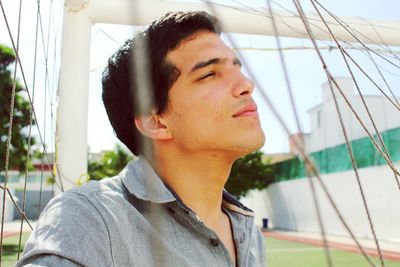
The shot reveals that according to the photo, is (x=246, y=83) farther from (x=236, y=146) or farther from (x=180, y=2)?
(x=180, y=2)

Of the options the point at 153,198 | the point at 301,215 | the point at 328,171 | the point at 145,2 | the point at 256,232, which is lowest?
the point at 301,215

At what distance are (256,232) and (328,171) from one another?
1267 centimetres

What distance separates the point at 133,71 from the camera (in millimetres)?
997

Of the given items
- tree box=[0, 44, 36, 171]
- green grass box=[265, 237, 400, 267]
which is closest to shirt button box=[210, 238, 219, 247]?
green grass box=[265, 237, 400, 267]

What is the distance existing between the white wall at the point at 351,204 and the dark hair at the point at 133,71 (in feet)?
22.5

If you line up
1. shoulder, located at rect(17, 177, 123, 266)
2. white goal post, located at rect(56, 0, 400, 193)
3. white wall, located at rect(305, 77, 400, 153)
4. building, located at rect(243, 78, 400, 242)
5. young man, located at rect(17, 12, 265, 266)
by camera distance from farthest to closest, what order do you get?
white wall, located at rect(305, 77, 400, 153) < building, located at rect(243, 78, 400, 242) < white goal post, located at rect(56, 0, 400, 193) < young man, located at rect(17, 12, 265, 266) < shoulder, located at rect(17, 177, 123, 266)

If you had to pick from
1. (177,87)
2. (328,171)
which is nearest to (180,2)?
(177,87)

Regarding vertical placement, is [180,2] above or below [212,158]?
above

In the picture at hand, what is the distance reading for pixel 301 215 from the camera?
15336 mm

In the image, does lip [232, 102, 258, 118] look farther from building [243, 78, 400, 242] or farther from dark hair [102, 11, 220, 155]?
building [243, 78, 400, 242]

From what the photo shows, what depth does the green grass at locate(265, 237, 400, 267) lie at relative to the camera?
276 inches

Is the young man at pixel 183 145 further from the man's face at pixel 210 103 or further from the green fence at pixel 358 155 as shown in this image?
the green fence at pixel 358 155

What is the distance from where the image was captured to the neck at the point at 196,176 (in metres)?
0.99

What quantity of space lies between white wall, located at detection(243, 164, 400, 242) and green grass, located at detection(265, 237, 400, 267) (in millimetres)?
883
